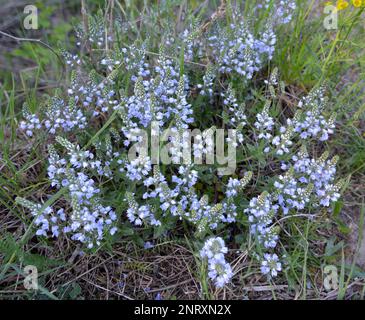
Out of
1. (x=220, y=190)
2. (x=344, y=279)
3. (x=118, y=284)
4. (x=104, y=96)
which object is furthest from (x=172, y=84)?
(x=344, y=279)

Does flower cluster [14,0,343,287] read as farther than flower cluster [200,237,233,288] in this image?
Yes

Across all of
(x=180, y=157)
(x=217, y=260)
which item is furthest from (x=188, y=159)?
(x=217, y=260)

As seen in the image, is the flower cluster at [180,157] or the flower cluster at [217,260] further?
the flower cluster at [180,157]

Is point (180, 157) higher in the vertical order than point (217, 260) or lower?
higher

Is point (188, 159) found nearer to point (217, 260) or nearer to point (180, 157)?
point (180, 157)

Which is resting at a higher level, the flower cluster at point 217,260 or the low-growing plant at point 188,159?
the low-growing plant at point 188,159

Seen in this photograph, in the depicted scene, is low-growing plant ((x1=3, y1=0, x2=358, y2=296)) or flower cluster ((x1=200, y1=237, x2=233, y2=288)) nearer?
flower cluster ((x1=200, y1=237, x2=233, y2=288))

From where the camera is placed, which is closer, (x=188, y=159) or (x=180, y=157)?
(x=188, y=159)

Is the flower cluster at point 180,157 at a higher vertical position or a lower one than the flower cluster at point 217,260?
higher

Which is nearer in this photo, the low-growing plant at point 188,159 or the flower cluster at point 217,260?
the flower cluster at point 217,260

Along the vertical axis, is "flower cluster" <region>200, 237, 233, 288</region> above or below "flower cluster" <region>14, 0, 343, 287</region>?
below

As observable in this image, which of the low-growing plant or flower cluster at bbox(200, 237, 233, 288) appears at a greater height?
the low-growing plant
